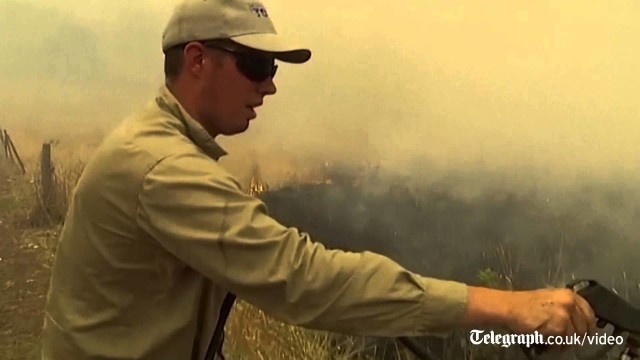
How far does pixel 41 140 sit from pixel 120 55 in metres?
0.21

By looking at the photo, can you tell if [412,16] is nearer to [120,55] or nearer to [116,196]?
[120,55]

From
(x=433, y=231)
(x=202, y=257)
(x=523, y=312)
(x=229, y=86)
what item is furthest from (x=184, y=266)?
(x=433, y=231)

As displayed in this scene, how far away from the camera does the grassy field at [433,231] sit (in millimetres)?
1319

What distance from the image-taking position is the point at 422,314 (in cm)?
86

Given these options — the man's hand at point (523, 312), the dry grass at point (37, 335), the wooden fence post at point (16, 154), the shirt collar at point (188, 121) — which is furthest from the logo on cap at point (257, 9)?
the wooden fence post at point (16, 154)

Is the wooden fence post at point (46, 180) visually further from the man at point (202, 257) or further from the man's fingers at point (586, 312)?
the man's fingers at point (586, 312)

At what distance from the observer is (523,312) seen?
2.83 ft

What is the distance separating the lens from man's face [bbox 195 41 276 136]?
0.98m

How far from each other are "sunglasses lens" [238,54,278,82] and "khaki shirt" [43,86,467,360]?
9cm

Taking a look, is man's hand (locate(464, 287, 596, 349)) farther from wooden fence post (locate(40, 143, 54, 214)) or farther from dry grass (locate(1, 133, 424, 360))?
wooden fence post (locate(40, 143, 54, 214))

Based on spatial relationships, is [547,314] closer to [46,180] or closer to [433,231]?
[433,231]

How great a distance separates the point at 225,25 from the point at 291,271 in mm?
302

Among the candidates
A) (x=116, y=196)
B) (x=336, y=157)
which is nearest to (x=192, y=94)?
(x=116, y=196)

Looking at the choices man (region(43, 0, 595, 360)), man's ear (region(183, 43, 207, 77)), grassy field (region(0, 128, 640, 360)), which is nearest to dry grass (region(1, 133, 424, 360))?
grassy field (region(0, 128, 640, 360))
